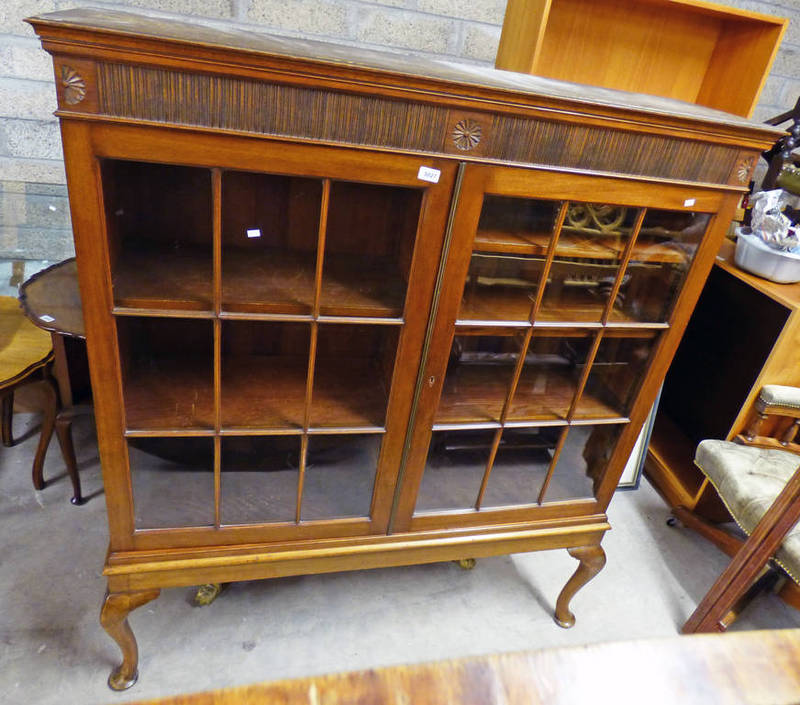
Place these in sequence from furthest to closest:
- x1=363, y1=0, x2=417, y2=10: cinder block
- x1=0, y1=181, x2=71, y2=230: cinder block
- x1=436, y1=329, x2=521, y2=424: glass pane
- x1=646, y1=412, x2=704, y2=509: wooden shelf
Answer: x1=646, y1=412, x2=704, y2=509: wooden shelf → x1=0, y1=181, x2=71, y2=230: cinder block → x1=363, y1=0, x2=417, y2=10: cinder block → x1=436, y1=329, x2=521, y2=424: glass pane

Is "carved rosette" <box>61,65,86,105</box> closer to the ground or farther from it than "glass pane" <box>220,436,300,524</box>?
farther from it

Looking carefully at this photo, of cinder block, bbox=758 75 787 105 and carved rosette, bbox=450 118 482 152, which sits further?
cinder block, bbox=758 75 787 105

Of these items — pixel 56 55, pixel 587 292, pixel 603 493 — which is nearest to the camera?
pixel 56 55

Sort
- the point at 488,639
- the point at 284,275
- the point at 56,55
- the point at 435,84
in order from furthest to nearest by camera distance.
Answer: the point at 488,639, the point at 284,275, the point at 435,84, the point at 56,55

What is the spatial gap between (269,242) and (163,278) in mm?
216

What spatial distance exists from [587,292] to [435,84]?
56 cm

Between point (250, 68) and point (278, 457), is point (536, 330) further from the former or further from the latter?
point (250, 68)

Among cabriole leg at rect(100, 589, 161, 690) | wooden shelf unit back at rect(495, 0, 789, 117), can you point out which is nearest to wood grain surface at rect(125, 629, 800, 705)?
cabriole leg at rect(100, 589, 161, 690)

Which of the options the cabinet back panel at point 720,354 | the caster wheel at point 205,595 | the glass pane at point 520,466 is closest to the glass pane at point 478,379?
the glass pane at point 520,466

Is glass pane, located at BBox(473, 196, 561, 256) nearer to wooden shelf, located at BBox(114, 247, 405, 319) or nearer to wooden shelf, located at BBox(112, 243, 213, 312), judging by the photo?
wooden shelf, located at BBox(114, 247, 405, 319)

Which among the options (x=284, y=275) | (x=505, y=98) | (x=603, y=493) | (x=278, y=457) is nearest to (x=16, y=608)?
(x=278, y=457)

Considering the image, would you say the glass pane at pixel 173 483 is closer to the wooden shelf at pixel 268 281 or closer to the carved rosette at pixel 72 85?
the wooden shelf at pixel 268 281

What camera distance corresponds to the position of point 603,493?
149 centimetres

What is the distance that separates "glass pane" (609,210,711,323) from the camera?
117 cm
